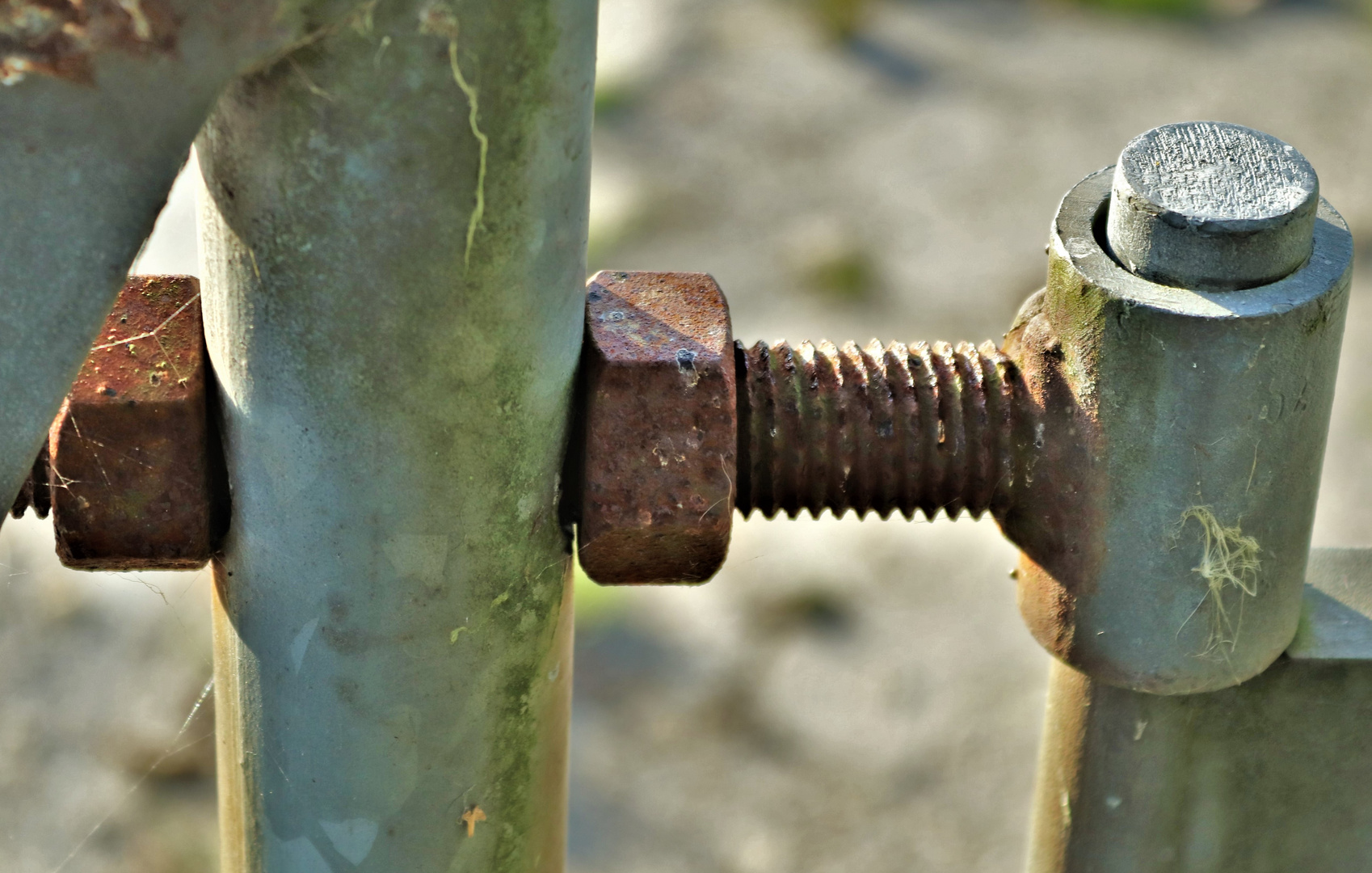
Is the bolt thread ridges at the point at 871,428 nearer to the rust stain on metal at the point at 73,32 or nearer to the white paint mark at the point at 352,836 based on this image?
the white paint mark at the point at 352,836

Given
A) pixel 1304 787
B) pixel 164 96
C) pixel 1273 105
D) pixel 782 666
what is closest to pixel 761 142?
pixel 1273 105

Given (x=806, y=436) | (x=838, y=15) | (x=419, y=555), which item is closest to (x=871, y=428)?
(x=806, y=436)

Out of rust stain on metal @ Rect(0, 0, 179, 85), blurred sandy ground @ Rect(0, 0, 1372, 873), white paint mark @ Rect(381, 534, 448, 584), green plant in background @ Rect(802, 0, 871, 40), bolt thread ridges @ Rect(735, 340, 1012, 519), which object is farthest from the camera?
green plant in background @ Rect(802, 0, 871, 40)

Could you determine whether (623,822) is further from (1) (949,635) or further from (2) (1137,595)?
(2) (1137,595)

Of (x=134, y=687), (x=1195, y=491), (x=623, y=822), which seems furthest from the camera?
(x=134, y=687)

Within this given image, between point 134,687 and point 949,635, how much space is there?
1.58 m

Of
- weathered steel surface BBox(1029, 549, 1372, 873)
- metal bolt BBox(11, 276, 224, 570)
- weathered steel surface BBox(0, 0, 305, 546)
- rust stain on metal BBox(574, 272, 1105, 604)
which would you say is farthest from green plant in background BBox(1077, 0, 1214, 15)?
weathered steel surface BBox(0, 0, 305, 546)

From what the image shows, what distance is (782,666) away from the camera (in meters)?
3.15

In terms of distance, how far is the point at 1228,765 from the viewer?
3.62 ft

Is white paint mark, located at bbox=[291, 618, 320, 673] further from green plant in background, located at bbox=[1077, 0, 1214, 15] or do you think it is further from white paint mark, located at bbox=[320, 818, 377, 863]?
green plant in background, located at bbox=[1077, 0, 1214, 15]

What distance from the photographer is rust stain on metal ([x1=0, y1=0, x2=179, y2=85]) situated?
2.20 ft

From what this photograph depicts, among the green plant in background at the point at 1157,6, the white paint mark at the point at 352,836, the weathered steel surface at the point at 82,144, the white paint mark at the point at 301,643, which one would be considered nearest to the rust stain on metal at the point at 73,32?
the weathered steel surface at the point at 82,144

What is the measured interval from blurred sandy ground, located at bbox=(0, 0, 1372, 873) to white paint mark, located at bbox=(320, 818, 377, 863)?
6.37 ft

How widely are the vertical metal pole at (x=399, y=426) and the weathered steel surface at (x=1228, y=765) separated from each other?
1.20ft
